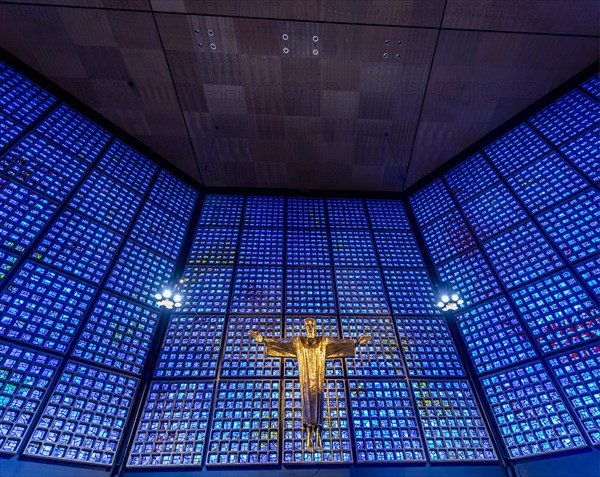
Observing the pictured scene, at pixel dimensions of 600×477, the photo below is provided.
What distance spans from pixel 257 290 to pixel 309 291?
1.58m

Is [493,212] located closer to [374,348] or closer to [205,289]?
[374,348]

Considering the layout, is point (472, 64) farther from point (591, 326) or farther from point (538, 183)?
point (591, 326)

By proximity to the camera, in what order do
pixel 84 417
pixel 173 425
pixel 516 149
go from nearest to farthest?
pixel 84 417 → pixel 173 425 → pixel 516 149

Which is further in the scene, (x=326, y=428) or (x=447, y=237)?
(x=447, y=237)

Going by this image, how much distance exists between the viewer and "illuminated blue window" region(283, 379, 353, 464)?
21.6 ft

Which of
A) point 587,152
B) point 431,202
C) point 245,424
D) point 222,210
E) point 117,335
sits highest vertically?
point 222,210

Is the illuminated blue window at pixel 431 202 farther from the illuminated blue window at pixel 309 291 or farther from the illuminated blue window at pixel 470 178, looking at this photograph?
the illuminated blue window at pixel 309 291

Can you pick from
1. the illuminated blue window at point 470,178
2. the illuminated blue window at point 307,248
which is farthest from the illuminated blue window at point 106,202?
the illuminated blue window at point 470,178

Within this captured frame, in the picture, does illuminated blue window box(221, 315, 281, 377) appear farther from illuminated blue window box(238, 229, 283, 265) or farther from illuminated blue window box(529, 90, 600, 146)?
illuminated blue window box(529, 90, 600, 146)

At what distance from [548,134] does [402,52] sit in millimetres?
5368

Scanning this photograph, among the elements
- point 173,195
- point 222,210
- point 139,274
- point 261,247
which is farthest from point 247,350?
point 173,195

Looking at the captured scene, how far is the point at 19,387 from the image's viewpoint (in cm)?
600

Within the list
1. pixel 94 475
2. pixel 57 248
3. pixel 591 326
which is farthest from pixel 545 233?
pixel 57 248

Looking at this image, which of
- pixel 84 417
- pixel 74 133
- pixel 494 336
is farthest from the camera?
pixel 74 133
